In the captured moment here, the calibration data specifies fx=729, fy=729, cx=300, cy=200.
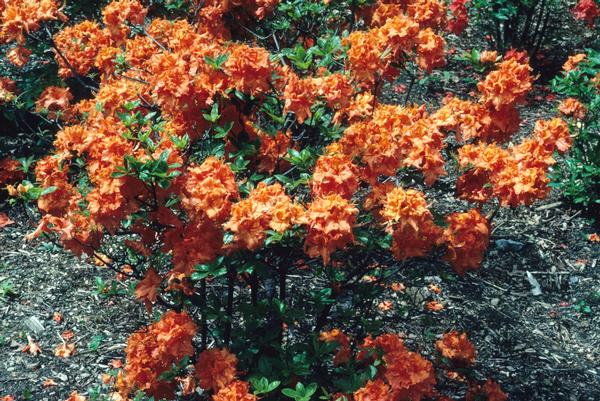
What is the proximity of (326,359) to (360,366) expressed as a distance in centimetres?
54

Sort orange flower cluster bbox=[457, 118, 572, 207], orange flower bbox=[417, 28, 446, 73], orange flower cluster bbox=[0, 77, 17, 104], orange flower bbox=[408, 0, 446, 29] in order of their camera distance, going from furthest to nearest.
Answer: orange flower cluster bbox=[0, 77, 17, 104] → orange flower bbox=[408, 0, 446, 29] → orange flower bbox=[417, 28, 446, 73] → orange flower cluster bbox=[457, 118, 572, 207]

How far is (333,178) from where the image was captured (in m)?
2.19

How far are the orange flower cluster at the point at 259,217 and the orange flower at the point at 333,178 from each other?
126mm

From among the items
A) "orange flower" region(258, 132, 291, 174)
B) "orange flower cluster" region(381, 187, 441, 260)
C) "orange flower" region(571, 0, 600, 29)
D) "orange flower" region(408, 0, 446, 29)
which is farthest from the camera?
"orange flower" region(571, 0, 600, 29)

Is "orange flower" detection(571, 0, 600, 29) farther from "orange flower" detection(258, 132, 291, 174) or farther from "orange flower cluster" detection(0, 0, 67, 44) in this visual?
"orange flower cluster" detection(0, 0, 67, 44)

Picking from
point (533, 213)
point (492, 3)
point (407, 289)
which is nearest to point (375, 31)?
point (407, 289)

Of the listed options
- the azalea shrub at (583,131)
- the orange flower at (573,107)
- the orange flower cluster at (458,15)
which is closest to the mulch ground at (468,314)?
the azalea shrub at (583,131)

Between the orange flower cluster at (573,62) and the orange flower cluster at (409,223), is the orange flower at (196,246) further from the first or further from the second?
the orange flower cluster at (573,62)

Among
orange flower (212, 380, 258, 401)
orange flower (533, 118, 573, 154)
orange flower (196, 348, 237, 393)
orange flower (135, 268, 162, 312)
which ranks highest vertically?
orange flower (533, 118, 573, 154)

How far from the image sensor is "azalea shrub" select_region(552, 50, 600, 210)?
4.53 meters

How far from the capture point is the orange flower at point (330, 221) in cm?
204

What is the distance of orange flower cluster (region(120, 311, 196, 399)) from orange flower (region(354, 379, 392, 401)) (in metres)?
0.60

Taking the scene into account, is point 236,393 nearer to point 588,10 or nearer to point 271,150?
point 271,150

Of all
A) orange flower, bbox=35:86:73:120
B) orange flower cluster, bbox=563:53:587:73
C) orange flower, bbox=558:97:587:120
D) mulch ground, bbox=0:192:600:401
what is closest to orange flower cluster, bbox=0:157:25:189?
mulch ground, bbox=0:192:600:401
